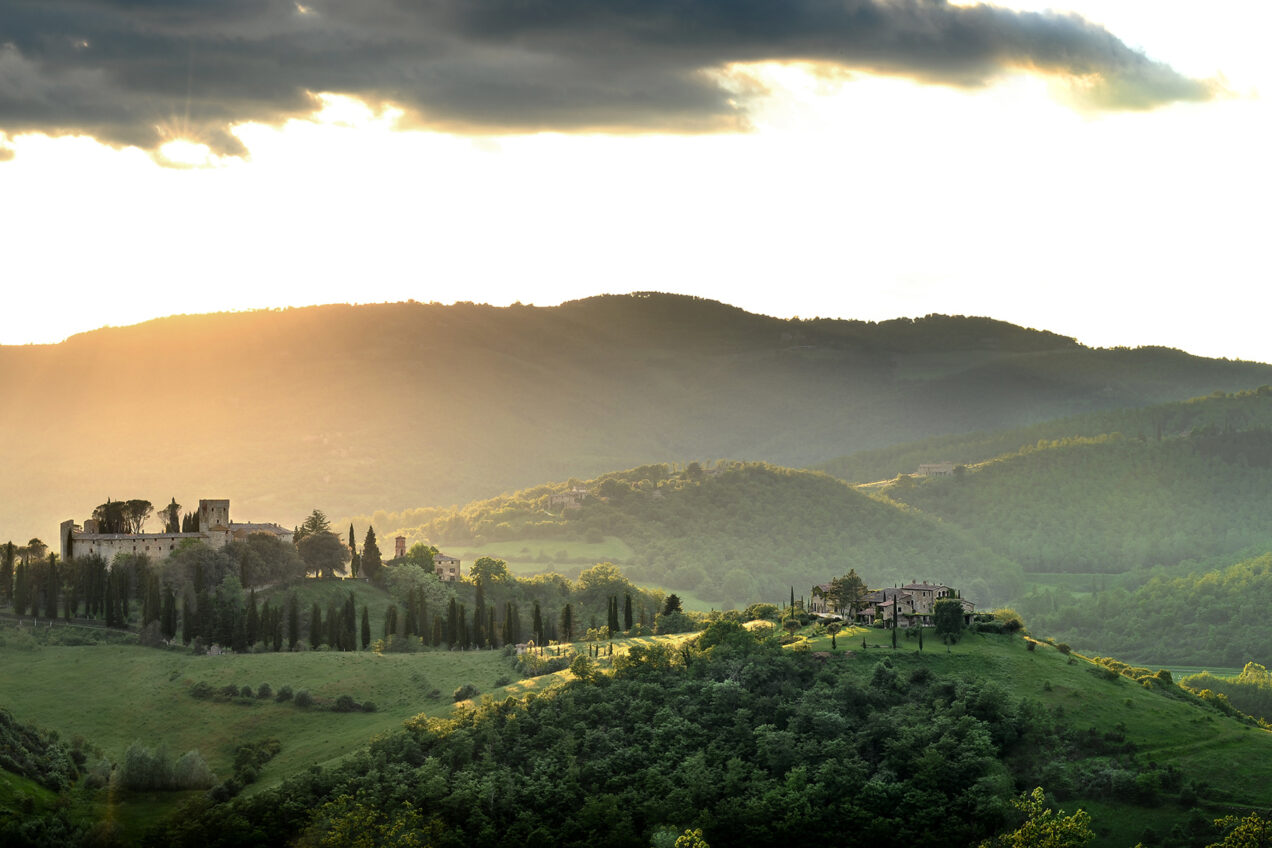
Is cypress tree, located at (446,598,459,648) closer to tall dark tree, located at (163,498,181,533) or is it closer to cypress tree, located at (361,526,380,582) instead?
cypress tree, located at (361,526,380,582)

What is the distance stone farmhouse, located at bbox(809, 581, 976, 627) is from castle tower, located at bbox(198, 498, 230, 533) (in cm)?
6668

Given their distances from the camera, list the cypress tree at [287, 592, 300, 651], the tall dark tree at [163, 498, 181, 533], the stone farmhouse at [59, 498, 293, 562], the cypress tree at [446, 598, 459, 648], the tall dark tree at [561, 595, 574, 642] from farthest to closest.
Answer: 1. the tall dark tree at [163, 498, 181, 533]
2. the stone farmhouse at [59, 498, 293, 562]
3. the tall dark tree at [561, 595, 574, 642]
4. the cypress tree at [446, 598, 459, 648]
5. the cypress tree at [287, 592, 300, 651]

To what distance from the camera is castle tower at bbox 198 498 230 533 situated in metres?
173

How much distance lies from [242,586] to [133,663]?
19975 mm

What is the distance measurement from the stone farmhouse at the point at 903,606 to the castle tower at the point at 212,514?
219ft

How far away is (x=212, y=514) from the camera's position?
176 meters

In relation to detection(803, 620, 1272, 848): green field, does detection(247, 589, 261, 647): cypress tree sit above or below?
above

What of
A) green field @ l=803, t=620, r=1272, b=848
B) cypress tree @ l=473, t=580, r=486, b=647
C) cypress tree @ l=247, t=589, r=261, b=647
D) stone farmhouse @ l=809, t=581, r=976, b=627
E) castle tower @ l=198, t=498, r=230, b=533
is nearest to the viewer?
green field @ l=803, t=620, r=1272, b=848

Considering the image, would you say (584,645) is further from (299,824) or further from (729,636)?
(299,824)

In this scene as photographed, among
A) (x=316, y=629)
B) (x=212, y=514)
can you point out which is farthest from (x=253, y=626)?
(x=212, y=514)

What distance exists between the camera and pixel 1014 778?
117m

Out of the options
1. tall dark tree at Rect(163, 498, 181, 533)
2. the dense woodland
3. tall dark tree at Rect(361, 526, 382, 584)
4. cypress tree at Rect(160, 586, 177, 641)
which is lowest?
the dense woodland

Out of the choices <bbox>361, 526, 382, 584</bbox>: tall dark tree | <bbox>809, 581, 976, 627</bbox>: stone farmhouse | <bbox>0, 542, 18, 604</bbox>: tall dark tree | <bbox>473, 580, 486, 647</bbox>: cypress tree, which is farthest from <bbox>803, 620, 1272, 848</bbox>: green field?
<bbox>0, 542, 18, 604</bbox>: tall dark tree

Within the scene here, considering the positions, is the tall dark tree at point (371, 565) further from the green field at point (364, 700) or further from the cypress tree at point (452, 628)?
the green field at point (364, 700)
